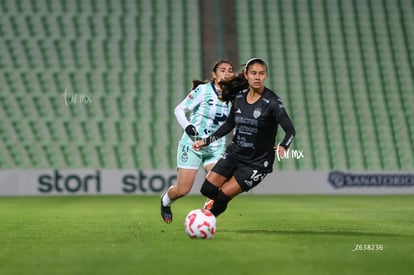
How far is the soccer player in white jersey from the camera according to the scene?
385 inches

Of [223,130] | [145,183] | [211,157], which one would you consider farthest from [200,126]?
[145,183]

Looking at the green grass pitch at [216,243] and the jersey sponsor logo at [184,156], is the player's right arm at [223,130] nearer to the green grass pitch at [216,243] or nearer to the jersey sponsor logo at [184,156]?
the jersey sponsor logo at [184,156]

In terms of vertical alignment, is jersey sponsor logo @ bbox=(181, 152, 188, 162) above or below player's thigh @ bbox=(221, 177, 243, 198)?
above

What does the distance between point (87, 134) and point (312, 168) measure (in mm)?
6577

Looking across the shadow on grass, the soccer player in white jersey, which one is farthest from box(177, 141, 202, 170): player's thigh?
the shadow on grass

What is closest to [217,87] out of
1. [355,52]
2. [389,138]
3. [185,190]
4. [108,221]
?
[185,190]

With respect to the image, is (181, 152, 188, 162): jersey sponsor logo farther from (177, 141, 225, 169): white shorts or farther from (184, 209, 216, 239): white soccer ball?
(184, 209, 216, 239): white soccer ball

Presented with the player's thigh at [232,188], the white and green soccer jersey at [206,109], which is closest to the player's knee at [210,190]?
the player's thigh at [232,188]

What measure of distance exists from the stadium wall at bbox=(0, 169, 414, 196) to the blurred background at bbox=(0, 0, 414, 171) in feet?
5.95

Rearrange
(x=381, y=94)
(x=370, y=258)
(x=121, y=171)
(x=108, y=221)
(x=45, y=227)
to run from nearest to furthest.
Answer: (x=370, y=258), (x=45, y=227), (x=108, y=221), (x=121, y=171), (x=381, y=94)

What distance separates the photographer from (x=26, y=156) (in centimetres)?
2164

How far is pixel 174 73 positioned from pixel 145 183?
5.41 m

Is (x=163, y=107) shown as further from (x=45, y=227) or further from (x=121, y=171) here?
(x=45, y=227)

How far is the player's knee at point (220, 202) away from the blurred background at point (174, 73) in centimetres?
1312
